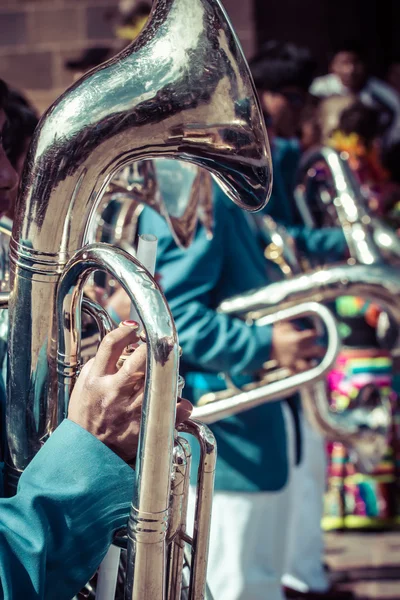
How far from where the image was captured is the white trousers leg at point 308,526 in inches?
125

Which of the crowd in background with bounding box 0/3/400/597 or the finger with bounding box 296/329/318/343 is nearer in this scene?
the finger with bounding box 296/329/318/343

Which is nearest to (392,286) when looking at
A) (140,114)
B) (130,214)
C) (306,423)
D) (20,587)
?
(130,214)

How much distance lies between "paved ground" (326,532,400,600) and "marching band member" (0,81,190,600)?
2368 mm

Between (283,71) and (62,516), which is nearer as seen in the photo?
(62,516)

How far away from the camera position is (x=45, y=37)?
5.05 metres

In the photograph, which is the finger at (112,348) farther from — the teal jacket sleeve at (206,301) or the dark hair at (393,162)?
the dark hair at (393,162)

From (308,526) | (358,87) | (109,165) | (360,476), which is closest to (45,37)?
(358,87)

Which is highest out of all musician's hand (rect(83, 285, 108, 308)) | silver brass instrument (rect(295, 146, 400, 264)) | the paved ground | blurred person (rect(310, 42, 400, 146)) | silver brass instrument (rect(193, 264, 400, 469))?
blurred person (rect(310, 42, 400, 146))

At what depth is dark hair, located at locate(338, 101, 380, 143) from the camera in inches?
177

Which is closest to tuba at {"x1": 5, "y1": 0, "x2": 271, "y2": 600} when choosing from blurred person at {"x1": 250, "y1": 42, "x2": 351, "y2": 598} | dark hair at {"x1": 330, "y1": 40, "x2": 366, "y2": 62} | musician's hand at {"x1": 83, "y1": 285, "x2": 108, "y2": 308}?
musician's hand at {"x1": 83, "y1": 285, "x2": 108, "y2": 308}

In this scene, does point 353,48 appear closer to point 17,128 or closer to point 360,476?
point 360,476

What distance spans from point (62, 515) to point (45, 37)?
14.6ft

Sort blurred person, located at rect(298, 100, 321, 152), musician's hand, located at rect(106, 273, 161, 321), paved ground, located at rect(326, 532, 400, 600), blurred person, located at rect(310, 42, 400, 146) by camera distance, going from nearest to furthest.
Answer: musician's hand, located at rect(106, 273, 161, 321)
paved ground, located at rect(326, 532, 400, 600)
blurred person, located at rect(298, 100, 321, 152)
blurred person, located at rect(310, 42, 400, 146)

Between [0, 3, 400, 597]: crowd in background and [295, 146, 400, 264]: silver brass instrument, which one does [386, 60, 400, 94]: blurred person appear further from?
[295, 146, 400, 264]: silver brass instrument
